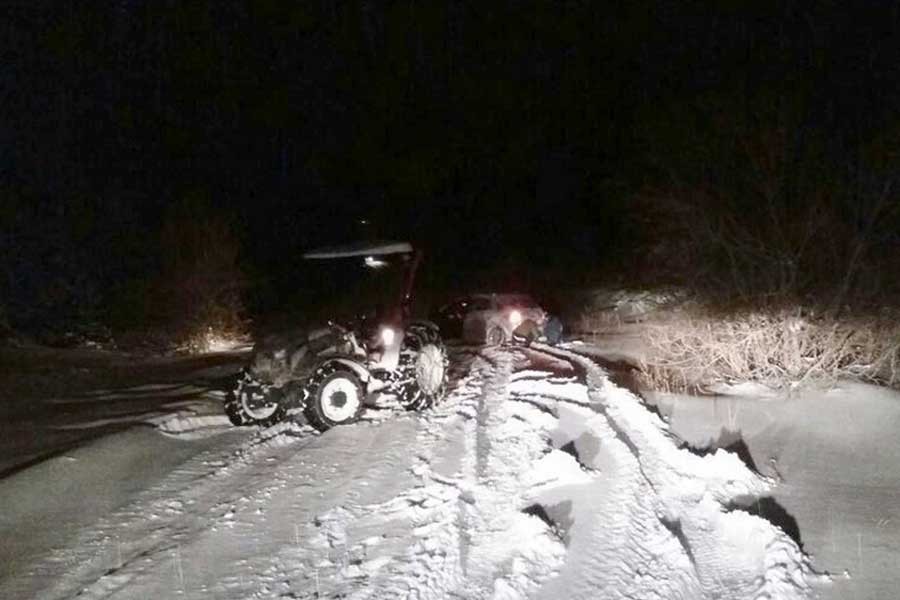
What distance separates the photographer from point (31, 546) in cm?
719

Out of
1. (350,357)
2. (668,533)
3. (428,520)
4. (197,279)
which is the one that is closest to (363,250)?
(350,357)

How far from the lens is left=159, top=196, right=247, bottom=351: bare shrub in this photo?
24047mm

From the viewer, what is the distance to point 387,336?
39.7 ft

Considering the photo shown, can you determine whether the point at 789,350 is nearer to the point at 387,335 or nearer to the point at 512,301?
the point at 387,335

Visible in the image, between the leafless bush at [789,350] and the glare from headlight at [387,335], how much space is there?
13.2 ft

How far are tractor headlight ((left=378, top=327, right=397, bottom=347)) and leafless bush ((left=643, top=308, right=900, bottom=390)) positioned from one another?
4011 mm

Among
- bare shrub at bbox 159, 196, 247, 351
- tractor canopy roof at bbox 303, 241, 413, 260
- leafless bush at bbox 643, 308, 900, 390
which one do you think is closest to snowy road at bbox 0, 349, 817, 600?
tractor canopy roof at bbox 303, 241, 413, 260

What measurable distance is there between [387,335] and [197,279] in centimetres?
1343

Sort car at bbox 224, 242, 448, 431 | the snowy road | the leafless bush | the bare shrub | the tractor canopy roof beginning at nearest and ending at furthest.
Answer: the snowy road, car at bbox 224, 242, 448, 431, the tractor canopy roof, the leafless bush, the bare shrub

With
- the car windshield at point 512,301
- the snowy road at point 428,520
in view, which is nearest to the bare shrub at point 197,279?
the car windshield at point 512,301

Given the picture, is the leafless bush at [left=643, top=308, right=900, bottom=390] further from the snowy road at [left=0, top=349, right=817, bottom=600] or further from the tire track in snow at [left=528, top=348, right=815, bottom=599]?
the tire track in snow at [left=528, top=348, right=815, bottom=599]

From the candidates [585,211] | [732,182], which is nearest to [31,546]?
[732,182]

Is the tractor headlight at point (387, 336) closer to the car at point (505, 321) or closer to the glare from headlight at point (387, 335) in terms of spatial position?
the glare from headlight at point (387, 335)

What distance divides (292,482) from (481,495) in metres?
2.02
